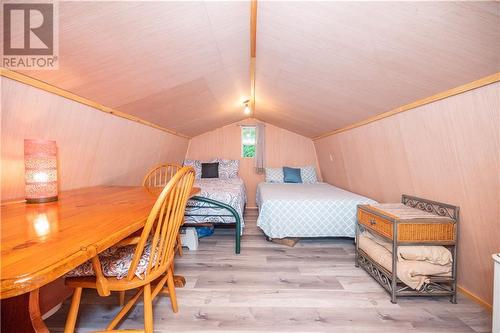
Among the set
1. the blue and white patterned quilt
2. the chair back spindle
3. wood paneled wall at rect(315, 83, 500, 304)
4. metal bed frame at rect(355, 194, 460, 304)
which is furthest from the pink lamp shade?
wood paneled wall at rect(315, 83, 500, 304)

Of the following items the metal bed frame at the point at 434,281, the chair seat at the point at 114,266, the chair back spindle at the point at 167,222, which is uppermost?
the chair back spindle at the point at 167,222

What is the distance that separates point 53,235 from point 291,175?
4.00 metres

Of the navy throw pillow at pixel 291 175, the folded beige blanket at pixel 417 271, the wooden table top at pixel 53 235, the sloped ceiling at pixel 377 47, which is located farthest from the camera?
the navy throw pillow at pixel 291 175

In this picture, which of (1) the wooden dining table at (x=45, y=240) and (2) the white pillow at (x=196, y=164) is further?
(2) the white pillow at (x=196, y=164)

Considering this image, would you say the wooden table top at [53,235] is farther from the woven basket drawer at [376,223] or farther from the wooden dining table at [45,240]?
the woven basket drawer at [376,223]

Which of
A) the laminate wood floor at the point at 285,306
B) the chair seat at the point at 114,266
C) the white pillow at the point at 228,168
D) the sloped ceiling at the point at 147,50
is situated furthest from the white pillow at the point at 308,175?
the chair seat at the point at 114,266

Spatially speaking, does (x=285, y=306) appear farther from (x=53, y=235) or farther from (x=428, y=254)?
(x=53, y=235)

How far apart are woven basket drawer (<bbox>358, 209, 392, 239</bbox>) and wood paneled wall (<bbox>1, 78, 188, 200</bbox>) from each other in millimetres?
2521

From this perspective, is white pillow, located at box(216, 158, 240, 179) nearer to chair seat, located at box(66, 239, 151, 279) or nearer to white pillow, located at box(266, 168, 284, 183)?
white pillow, located at box(266, 168, 284, 183)

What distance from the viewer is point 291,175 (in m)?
4.46

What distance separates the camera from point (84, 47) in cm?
128

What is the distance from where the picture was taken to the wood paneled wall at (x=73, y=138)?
1.27 m

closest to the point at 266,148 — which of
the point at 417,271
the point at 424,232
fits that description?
the point at 424,232

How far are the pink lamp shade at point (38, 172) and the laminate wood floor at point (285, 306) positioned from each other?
0.86m
